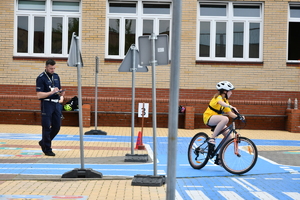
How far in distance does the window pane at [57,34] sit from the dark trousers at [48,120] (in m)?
10.0

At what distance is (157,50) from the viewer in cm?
877

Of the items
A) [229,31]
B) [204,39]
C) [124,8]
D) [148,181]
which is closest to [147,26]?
[124,8]

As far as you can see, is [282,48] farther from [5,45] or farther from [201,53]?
[5,45]

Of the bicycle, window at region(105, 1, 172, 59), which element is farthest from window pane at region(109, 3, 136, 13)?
the bicycle

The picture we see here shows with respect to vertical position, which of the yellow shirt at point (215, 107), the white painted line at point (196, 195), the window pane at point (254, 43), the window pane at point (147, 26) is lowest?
the white painted line at point (196, 195)

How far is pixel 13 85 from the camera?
70.6 ft

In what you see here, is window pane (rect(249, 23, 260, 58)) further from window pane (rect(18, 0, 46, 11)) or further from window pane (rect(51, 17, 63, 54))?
window pane (rect(18, 0, 46, 11))

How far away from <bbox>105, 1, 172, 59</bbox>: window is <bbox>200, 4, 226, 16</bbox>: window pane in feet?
4.52

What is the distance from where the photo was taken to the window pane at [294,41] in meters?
21.9

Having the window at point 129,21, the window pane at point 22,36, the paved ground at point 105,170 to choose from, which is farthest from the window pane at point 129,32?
the paved ground at point 105,170

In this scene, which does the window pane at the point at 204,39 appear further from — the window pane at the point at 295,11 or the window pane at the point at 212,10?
the window pane at the point at 295,11

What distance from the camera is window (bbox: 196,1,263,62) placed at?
866 inches

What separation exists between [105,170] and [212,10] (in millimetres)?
13106

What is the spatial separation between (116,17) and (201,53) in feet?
12.2
